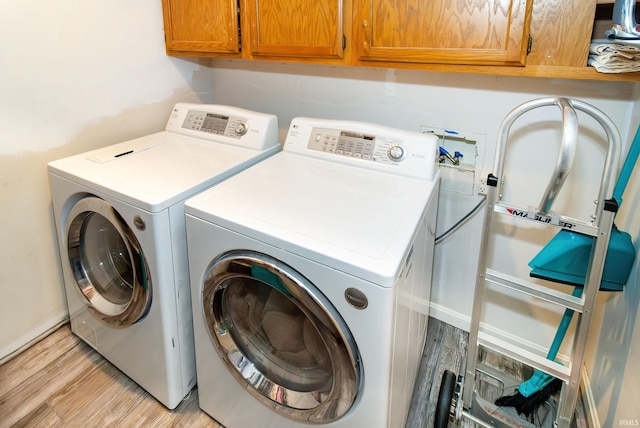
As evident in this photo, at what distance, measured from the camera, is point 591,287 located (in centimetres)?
121

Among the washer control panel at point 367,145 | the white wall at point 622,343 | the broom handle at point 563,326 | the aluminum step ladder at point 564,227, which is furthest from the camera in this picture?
the washer control panel at point 367,145

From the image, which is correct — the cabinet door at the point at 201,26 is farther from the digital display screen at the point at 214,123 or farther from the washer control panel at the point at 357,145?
the washer control panel at the point at 357,145

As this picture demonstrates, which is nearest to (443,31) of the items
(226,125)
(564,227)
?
(564,227)

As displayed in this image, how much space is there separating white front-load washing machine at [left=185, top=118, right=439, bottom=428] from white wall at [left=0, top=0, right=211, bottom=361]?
0.82m

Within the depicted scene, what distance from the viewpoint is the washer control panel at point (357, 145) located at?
5.22 ft

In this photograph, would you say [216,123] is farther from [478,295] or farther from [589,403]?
[589,403]

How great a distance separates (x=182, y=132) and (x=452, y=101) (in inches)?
49.4

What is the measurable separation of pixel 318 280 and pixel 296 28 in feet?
3.41

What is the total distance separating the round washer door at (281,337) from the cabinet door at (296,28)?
0.87m

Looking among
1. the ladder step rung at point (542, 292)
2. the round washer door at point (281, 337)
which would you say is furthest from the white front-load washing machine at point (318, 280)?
the ladder step rung at point (542, 292)

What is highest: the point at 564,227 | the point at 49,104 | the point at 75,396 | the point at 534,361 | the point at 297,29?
the point at 297,29

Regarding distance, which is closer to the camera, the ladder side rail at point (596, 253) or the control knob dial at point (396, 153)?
the ladder side rail at point (596, 253)

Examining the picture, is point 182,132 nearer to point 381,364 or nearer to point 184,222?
point 184,222

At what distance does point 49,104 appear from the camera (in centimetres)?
174
